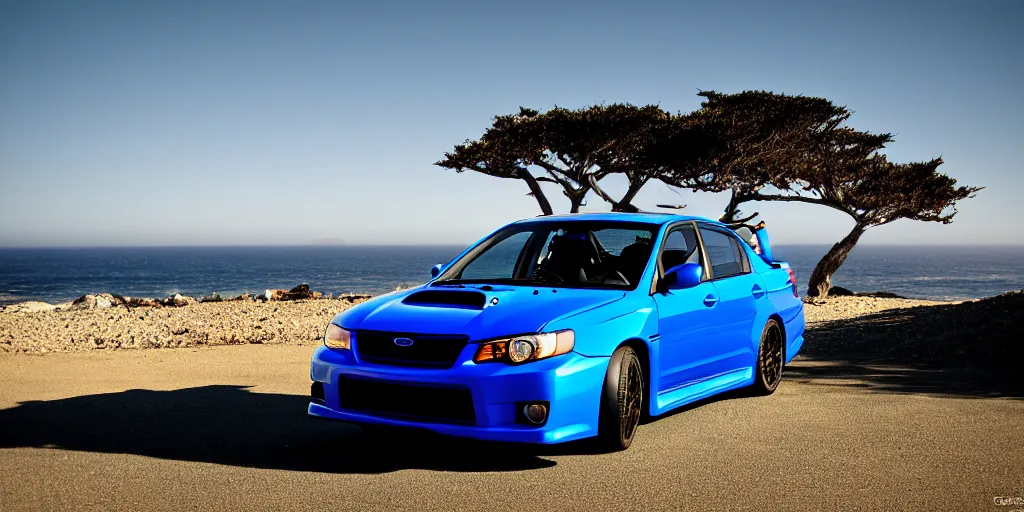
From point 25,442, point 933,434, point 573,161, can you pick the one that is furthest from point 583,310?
point 573,161

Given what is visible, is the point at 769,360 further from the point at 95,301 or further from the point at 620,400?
the point at 95,301

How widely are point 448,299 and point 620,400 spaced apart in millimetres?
1291

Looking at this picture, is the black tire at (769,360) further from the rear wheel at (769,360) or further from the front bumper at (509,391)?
the front bumper at (509,391)

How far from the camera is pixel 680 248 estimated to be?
24.8 ft

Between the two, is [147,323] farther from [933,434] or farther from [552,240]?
[933,434]

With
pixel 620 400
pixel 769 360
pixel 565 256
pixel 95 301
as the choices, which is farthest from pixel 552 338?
pixel 95 301

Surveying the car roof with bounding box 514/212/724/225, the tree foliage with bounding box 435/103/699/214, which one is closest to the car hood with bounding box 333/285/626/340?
the car roof with bounding box 514/212/724/225

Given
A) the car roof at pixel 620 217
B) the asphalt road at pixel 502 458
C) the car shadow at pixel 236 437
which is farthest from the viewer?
the car roof at pixel 620 217

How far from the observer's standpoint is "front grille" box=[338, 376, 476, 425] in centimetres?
528

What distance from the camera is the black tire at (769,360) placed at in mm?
8125

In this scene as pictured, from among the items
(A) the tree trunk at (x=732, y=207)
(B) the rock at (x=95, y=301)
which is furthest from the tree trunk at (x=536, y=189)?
(B) the rock at (x=95, y=301)

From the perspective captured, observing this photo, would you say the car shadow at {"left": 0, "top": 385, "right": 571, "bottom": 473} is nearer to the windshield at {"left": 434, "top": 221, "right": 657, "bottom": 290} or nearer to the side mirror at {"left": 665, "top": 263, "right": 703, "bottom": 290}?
the windshield at {"left": 434, "top": 221, "right": 657, "bottom": 290}

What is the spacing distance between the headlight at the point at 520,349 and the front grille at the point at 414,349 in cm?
14

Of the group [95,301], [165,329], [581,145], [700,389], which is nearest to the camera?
[700,389]
